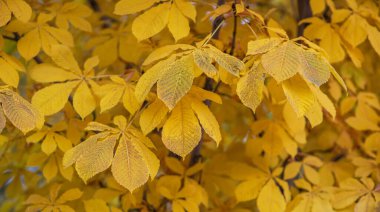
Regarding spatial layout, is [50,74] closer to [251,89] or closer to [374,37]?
[251,89]

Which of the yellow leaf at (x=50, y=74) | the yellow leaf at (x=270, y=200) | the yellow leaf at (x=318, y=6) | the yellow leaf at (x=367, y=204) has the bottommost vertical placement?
the yellow leaf at (x=270, y=200)

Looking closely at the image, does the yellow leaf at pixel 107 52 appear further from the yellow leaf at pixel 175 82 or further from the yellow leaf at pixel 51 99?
the yellow leaf at pixel 175 82

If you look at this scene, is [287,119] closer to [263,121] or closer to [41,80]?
[263,121]

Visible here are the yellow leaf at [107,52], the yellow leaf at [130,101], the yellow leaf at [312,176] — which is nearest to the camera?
the yellow leaf at [130,101]

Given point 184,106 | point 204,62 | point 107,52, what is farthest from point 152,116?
point 107,52

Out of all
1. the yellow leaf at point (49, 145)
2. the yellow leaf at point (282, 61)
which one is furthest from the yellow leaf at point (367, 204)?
the yellow leaf at point (49, 145)

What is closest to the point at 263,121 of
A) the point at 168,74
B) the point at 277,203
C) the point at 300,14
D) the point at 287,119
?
the point at 287,119

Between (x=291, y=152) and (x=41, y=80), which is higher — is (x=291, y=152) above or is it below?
below
